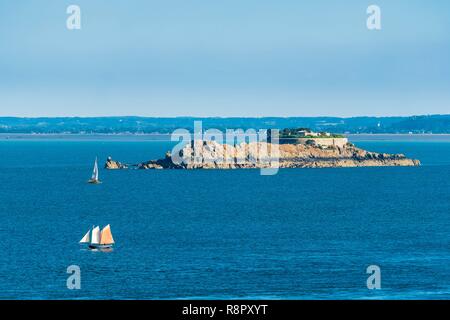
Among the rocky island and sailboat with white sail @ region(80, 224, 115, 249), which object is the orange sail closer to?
sailboat with white sail @ region(80, 224, 115, 249)

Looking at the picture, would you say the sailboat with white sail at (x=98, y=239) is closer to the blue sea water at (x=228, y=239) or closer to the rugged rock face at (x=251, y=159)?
the blue sea water at (x=228, y=239)

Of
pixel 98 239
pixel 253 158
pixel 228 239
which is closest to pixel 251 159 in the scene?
pixel 253 158

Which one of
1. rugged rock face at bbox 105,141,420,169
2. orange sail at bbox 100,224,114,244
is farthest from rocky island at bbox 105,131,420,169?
orange sail at bbox 100,224,114,244

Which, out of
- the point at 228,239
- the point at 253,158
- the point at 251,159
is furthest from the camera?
the point at 253,158

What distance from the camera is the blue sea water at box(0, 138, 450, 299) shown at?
5166 cm

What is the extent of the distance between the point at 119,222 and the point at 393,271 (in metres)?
35.1

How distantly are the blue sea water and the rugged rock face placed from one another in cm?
3993

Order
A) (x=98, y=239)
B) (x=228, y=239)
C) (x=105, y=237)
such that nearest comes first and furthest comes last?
(x=98, y=239), (x=105, y=237), (x=228, y=239)

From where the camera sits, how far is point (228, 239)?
238 feet

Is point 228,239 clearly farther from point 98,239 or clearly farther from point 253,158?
point 253,158

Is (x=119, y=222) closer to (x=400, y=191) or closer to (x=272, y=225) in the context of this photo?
(x=272, y=225)

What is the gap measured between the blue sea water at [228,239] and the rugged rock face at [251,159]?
3993 cm

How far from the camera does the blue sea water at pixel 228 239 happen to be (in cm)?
5166

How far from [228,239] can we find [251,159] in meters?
117
